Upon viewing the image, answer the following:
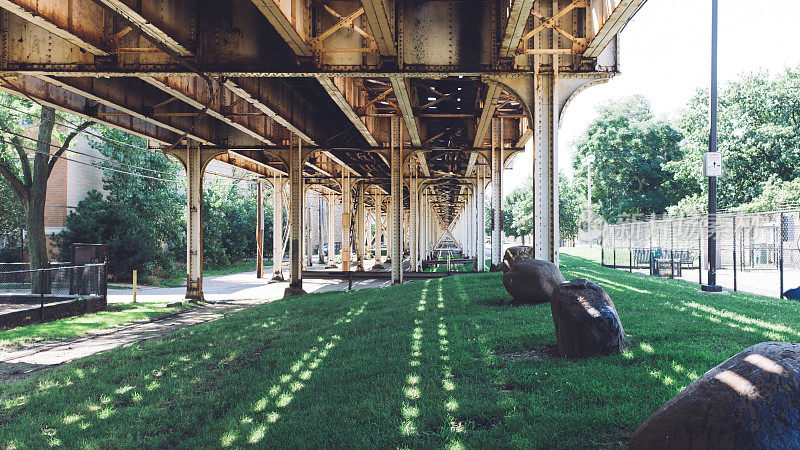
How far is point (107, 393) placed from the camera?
6703 mm

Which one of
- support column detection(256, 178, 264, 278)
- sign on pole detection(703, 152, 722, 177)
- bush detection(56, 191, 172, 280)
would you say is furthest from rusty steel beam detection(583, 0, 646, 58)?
bush detection(56, 191, 172, 280)

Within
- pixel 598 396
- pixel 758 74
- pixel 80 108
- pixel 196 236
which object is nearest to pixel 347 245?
pixel 196 236

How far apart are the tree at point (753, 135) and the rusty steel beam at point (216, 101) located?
106 ft

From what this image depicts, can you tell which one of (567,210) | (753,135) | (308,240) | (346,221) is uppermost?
(753,135)

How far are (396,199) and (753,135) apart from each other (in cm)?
3077

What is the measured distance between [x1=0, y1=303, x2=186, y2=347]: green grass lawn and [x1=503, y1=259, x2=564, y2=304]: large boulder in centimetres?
1092

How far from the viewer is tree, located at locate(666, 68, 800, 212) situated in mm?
34750

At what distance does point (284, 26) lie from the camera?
9102 millimetres

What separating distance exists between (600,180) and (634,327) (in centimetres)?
4992

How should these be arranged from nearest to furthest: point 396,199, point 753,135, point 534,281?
point 534,281 < point 396,199 < point 753,135

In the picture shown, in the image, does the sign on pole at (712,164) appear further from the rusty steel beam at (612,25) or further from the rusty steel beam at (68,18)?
the rusty steel beam at (68,18)

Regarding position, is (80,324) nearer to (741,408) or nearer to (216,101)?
(216,101)

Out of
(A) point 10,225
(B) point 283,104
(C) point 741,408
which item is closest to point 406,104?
(B) point 283,104

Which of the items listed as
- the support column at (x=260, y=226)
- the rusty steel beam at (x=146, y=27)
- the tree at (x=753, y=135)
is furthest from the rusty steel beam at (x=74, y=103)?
the tree at (x=753, y=135)
